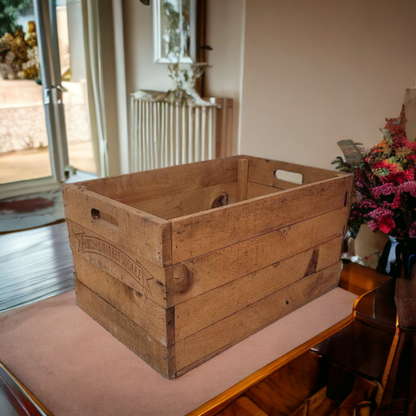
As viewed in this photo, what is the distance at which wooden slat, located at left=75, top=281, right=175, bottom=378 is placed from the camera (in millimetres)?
804

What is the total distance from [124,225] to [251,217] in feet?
0.88

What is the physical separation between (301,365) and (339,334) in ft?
0.44

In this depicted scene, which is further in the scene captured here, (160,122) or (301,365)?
(160,122)

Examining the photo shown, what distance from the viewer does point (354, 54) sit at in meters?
1.50

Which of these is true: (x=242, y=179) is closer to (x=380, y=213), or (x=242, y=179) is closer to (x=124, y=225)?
(x=380, y=213)

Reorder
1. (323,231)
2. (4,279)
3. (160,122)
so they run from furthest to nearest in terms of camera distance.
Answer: (160,122), (4,279), (323,231)

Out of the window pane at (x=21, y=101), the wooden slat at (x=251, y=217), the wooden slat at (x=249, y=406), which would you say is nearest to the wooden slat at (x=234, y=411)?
the wooden slat at (x=249, y=406)

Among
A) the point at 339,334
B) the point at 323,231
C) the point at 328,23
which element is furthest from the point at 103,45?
the point at 339,334

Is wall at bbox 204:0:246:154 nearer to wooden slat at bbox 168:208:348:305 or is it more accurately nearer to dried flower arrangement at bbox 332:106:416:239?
dried flower arrangement at bbox 332:106:416:239

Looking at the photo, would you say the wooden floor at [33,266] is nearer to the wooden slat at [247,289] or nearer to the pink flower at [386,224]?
the wooden slat at [247,289]

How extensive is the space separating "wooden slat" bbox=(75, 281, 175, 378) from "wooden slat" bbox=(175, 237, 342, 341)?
50 mm

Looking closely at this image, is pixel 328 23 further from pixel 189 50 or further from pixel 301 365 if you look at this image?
pixel 301 365

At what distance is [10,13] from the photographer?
3098mm

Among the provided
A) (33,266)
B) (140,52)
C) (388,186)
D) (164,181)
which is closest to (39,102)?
(140,52)
